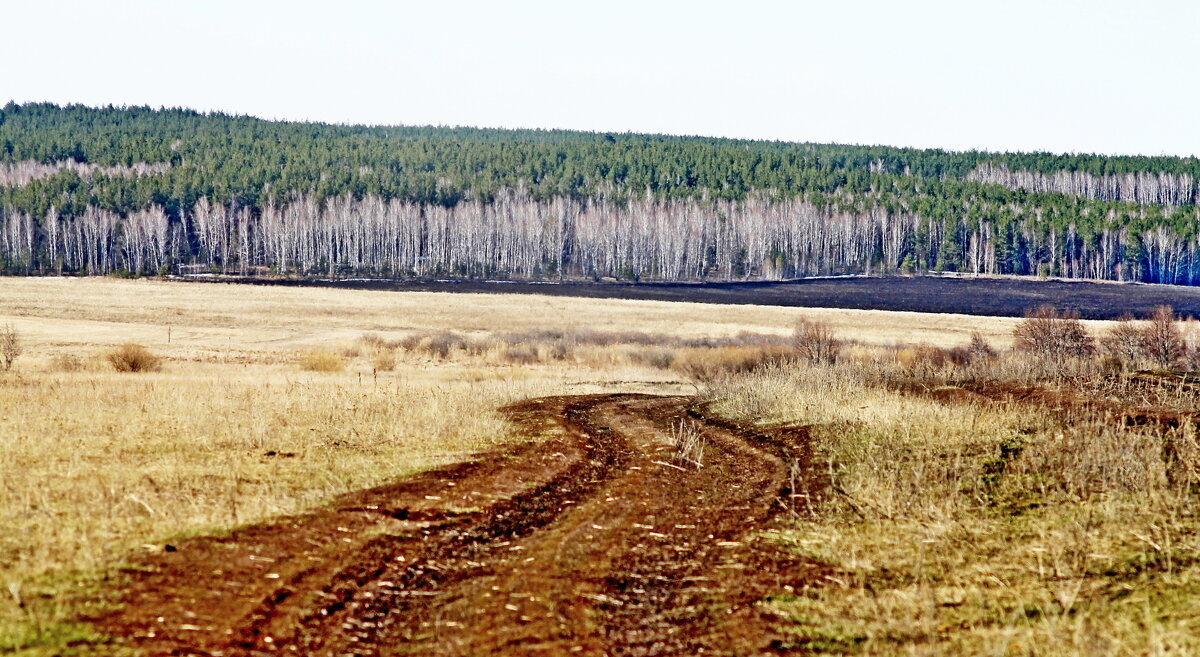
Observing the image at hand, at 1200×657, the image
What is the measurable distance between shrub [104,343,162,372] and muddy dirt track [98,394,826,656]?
2877 cm

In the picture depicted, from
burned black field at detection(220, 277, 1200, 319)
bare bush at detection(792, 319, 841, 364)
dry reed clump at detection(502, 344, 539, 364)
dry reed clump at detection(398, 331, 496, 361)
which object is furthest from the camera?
burned black field at detection(220, 277, 1200, 319)

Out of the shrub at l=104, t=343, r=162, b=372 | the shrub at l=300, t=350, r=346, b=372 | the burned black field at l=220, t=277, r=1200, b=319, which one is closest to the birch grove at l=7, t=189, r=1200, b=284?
the burned black field at l=220, t=277, r=1200, b=319

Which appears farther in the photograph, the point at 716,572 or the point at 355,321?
the point at 355,321

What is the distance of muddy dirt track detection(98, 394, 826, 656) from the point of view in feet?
28.4

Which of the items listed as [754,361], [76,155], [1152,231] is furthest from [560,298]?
[76,155]

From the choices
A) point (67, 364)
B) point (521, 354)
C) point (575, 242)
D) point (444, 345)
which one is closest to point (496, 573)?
point (67, 364)

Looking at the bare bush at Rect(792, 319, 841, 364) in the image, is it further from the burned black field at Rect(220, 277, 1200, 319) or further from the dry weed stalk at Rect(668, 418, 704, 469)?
the burned black field at Rect(220, 277, 1200, 319)

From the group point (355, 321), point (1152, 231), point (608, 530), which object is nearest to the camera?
point (608, 530)

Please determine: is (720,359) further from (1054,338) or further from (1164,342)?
(1164,342)

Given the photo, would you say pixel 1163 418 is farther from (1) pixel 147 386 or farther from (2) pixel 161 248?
(2) pixel 161 248

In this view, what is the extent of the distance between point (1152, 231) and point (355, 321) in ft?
416

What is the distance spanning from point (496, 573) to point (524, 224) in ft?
461

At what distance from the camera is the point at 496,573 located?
1082 cm

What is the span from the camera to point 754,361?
45.8 meters
